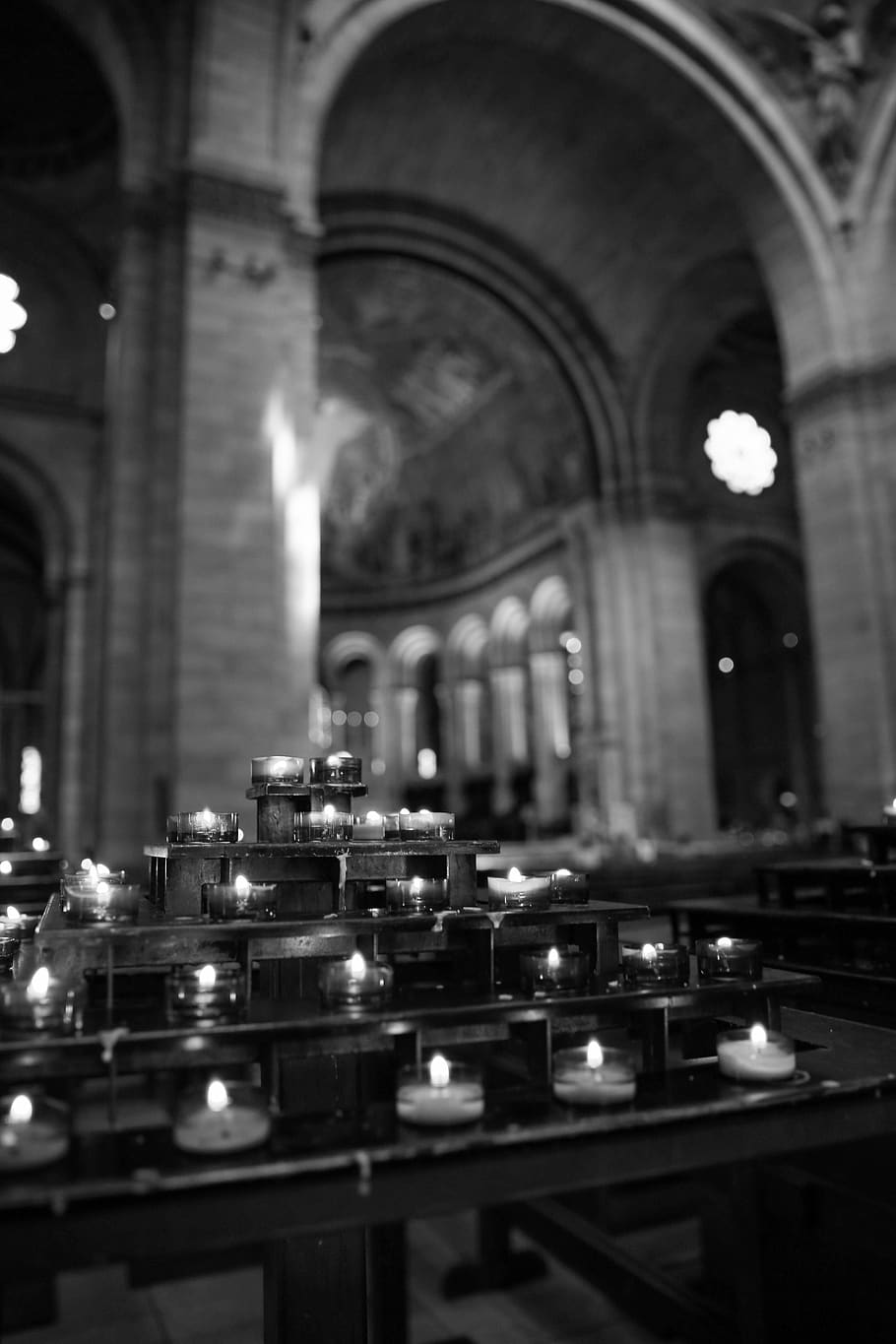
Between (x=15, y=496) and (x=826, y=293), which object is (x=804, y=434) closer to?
(x=826, y=293)

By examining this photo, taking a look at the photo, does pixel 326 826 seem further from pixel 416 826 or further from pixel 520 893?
pixel 520 893

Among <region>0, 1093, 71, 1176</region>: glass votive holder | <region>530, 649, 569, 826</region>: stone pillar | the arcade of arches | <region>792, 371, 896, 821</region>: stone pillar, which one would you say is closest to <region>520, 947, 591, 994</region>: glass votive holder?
<region>0, 1093, 71, 1176</region>: glass votive holder

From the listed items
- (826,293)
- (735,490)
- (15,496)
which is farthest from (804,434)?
(15,496)

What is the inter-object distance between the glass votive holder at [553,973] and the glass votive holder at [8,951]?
1459 mm

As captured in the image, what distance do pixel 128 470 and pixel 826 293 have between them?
8.39 meters

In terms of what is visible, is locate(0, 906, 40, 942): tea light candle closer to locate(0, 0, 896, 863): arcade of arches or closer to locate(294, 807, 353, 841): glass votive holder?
locate(294, 807, 353, 841): glass votive holder

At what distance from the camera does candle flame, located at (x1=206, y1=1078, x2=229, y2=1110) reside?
5.67 ft

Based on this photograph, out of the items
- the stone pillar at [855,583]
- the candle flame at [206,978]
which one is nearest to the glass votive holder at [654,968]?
the candle flame at [206,978]

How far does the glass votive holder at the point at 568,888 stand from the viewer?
2.85 m

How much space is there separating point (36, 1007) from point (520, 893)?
1.24 m

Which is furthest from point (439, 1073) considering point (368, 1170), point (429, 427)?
point (429, 427)

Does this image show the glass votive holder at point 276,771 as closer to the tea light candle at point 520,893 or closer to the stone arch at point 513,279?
the tea light candle at point 520,893

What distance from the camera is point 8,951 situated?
2.85m

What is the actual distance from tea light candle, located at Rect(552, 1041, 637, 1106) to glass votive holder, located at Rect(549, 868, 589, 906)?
2.59 feet
